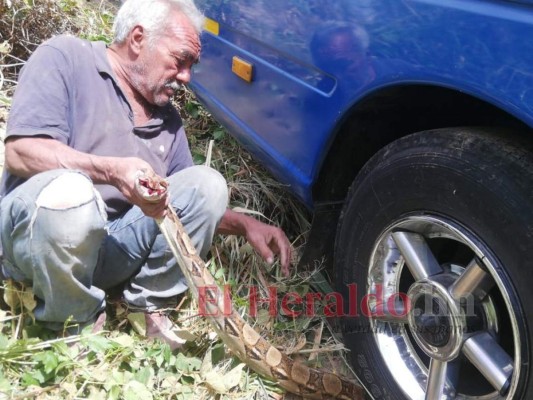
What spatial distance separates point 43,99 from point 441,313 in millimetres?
1582

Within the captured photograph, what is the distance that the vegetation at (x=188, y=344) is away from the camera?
1934mm

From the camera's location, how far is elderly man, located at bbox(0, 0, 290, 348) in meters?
1.89

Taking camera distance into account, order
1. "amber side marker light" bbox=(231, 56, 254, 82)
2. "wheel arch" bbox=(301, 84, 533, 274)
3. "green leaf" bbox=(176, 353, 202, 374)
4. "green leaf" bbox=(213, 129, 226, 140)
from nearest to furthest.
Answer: "wheel arch" bbox=(301, 84, 533, 274) → "green leaf" bbox=(176, 353, 202, 374) → "amber side marker light" bbox=(231, 56, 254, 82) → "green leaf" bbox=(213, 129, 226, 140)

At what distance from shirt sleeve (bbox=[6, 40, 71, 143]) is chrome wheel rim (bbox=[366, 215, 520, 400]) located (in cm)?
127

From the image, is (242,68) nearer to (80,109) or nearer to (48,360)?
(80,109)

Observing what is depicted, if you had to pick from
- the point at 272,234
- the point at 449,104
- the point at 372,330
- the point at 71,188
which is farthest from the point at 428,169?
the point at 71,188

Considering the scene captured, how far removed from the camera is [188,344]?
2.23m

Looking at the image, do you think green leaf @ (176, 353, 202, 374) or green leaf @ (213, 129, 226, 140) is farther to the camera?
green leaf @ (213, 129, 226, 140)

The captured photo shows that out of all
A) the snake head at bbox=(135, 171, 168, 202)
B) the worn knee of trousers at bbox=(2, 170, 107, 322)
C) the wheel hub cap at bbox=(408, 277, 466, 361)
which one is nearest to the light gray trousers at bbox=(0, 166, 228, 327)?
the worn knee of trousers at bbox=(2, 170, 107, 322)

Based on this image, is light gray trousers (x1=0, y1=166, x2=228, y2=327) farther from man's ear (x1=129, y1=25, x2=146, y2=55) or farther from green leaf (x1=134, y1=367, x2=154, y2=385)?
man's ear (x1=129, y1=25, x2=146, y2=55)

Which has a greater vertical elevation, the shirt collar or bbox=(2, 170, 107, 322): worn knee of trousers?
the shirt collar

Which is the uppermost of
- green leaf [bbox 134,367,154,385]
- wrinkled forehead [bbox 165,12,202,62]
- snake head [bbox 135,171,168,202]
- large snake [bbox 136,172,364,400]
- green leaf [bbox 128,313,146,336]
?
wrinkled forehead [bbox 165,12,202,62]

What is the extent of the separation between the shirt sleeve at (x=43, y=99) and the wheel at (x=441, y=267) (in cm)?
113

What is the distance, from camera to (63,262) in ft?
6.29
